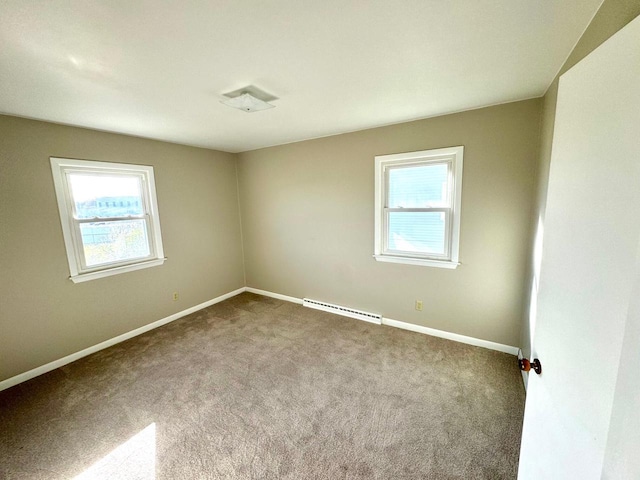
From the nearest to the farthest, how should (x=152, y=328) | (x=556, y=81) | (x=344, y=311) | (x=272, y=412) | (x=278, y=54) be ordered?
(x=278, y=54)
(x=556, y=81)
(x=272, y=412)
(x=152, y=328)
(x=344, y=311)

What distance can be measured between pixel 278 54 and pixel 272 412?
232 centimetres

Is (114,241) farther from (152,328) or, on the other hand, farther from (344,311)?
(344,311)

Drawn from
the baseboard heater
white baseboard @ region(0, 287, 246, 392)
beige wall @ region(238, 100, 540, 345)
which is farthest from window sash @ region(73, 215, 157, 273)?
the baseboard heater

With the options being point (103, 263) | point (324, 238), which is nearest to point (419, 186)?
point (324, 238)

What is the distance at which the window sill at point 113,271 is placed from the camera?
102 inches

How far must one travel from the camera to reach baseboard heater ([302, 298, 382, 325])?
3152 millimetres

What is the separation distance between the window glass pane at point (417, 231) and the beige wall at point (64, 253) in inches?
102

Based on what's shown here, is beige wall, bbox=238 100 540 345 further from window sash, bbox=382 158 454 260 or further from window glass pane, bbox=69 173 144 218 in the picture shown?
window glass pane, bbox=69 173 144 218

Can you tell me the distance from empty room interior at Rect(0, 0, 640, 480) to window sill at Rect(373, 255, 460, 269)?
0.02 metres

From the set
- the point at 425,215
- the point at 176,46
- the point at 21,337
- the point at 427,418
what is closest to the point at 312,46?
the point at 176,46

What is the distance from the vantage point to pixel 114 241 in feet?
9.51

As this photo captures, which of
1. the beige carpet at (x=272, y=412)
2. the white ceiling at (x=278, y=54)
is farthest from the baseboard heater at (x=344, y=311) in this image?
the white ceiling at (x=278, y=54)

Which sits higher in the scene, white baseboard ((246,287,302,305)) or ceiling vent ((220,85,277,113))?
ceiling vent ((220,85,277,113))

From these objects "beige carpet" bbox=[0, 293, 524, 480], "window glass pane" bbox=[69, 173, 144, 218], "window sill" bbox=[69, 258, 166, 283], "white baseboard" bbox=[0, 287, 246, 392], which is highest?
"window glass pane" bbox=[69, 173, 144, 218]
